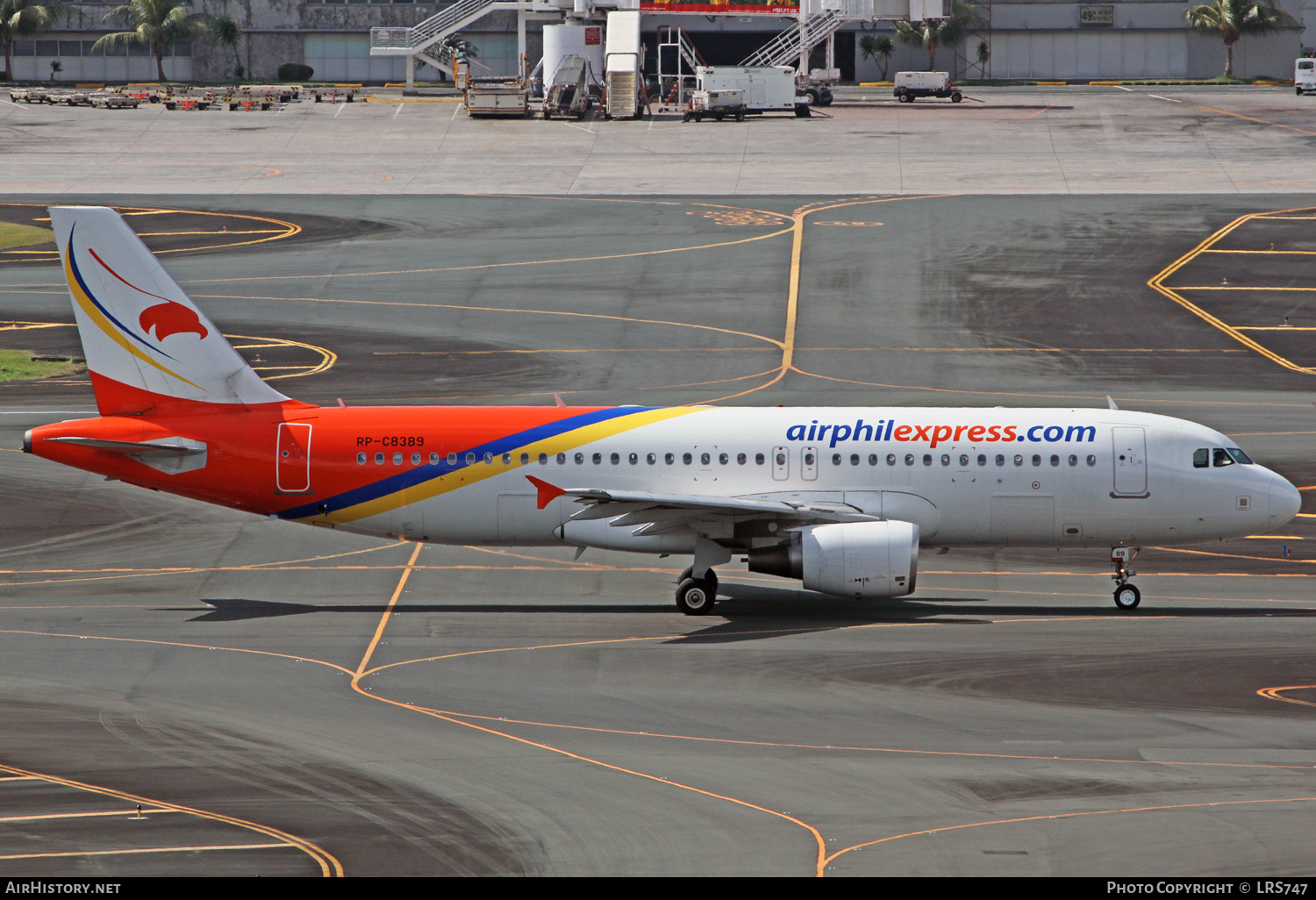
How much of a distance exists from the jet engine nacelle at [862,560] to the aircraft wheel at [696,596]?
2463mm

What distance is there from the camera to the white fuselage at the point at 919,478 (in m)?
34.4

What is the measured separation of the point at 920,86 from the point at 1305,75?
107 feet

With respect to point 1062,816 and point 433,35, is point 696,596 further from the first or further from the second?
point 433,35

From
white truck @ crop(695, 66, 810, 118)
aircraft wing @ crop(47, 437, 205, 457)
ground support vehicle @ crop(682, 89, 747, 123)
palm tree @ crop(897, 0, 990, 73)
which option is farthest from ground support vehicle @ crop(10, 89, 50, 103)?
aircraft wing @ crop(47, 437, 205, 457)

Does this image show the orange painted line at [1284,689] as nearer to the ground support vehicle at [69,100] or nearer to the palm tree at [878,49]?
the ground support vehicle at [69,100]

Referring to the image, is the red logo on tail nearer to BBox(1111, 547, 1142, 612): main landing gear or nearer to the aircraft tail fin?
the aircraft tail fin

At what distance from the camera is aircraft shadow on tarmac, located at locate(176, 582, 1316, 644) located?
33.5 m

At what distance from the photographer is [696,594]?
3438cm

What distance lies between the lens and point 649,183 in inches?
3610

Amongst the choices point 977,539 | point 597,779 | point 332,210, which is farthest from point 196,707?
point 332,210

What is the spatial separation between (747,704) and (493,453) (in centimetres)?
1032

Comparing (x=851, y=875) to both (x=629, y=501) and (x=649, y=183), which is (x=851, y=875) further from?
(x=649, y=183)

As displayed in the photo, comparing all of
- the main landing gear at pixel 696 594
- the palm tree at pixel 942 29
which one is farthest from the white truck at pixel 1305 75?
the main landing gear at pixel 696 594

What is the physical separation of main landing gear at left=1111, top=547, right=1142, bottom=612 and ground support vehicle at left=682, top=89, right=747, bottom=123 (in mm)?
81665
